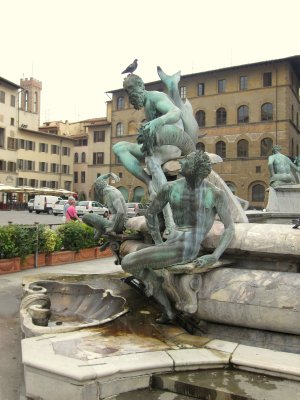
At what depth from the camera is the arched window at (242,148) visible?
162 feet

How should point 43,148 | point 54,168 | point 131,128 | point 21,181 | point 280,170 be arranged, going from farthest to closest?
point 54,168 < point 43,148 < point 21,181 < point 131,128 < point 280,170

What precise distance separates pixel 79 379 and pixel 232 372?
1104mm

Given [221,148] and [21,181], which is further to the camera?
[21,181]

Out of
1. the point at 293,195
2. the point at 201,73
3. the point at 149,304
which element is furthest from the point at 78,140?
the point at 149,304

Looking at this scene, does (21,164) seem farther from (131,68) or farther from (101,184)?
(131,68)

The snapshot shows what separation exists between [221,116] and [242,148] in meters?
4.54

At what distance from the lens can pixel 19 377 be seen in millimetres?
3639

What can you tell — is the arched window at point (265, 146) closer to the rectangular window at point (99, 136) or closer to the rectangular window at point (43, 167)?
the rectangular window at point (99, 136)

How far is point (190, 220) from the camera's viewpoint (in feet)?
12.9

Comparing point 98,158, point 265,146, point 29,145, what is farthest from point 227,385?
point 29,145

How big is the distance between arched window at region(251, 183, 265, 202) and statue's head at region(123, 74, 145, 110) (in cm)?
4256

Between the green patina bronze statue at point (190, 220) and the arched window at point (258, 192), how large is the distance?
144ft

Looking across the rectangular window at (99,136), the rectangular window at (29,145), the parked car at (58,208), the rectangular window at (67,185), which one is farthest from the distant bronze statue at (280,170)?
the rectangular window at (67,185)

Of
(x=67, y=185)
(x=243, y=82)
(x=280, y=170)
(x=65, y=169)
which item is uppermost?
(x=243, y=82)
